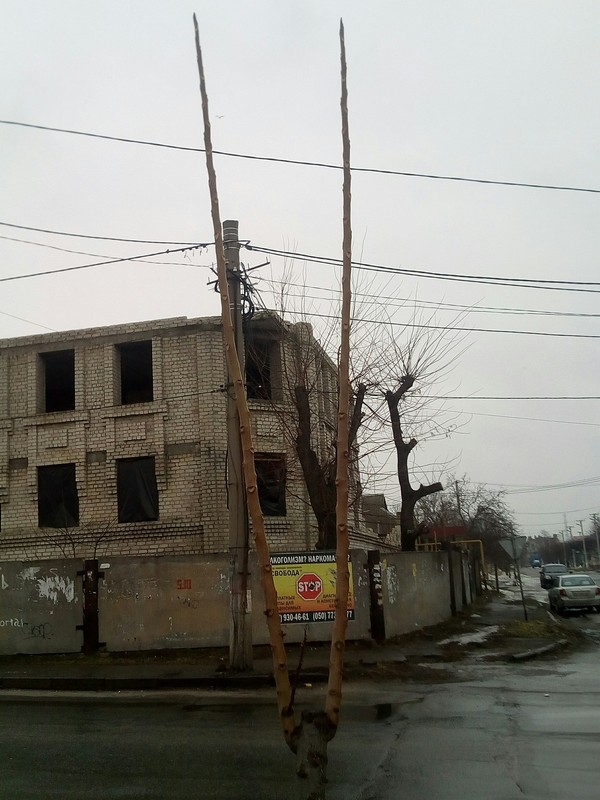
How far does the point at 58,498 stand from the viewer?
19.7 m

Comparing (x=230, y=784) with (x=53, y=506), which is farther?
(x=53, y=506)

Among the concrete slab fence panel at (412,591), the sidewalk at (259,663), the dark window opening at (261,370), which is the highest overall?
the dark window opening at (261,370)

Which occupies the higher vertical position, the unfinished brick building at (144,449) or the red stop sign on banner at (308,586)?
the unfinished brick building at (144,449)

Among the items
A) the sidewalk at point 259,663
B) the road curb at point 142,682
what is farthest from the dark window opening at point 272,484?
the road curb at point 142,682

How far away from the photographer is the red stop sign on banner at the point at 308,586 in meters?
15.0

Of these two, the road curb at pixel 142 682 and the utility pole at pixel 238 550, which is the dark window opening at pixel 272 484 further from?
the road curb at pixel 142 682

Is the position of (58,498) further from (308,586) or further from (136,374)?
(308,586)

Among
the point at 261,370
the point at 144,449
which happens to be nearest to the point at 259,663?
the point at 261,370

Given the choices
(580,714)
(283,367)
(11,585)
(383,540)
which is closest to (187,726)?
(580,714)

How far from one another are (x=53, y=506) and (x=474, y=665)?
1152cm

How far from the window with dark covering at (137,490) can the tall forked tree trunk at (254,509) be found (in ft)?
51.9

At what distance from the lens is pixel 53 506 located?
1967 cm

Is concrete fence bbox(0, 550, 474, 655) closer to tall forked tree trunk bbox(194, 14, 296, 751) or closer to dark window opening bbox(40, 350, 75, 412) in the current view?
dark window opening bbox(40, 350, 75, 412)

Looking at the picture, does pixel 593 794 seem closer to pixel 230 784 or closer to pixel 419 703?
pixel 230 784
